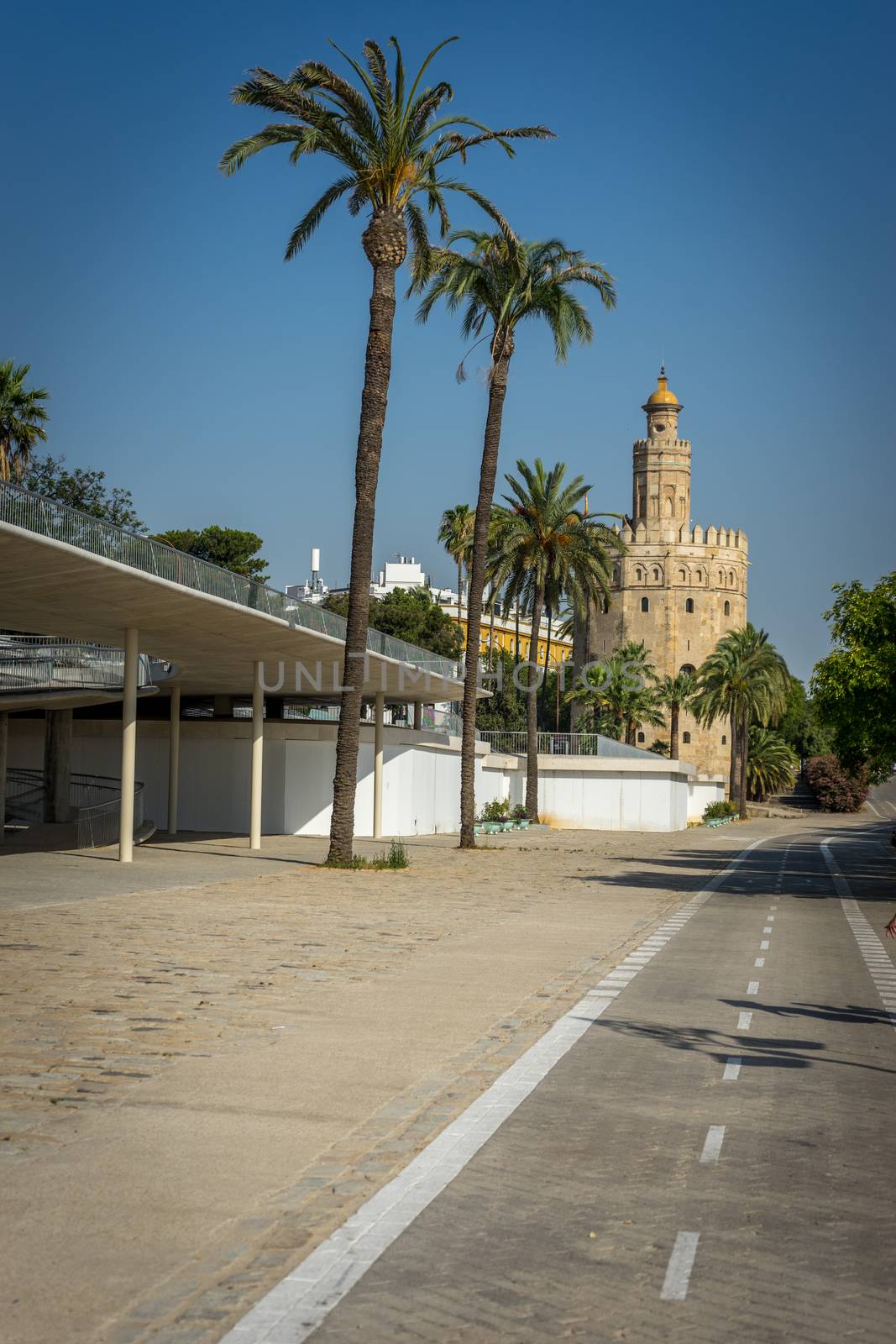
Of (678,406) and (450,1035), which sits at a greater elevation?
(678,406)

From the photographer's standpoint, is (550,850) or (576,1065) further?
(550,850)

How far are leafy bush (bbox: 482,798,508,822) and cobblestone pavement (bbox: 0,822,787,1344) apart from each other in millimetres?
36625

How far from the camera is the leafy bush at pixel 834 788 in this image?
381 feet

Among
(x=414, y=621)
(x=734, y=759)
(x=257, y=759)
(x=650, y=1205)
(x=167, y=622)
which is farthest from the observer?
(x=734, y=759)

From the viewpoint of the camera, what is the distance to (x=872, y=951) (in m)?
17.6

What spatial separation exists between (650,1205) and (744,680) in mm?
86236

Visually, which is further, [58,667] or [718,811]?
[718,811]

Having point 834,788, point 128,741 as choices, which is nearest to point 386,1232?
point 128,741

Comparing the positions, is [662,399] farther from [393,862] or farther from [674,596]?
[393,862]

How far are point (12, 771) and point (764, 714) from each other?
188 ft

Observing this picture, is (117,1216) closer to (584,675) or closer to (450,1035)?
(450,1035)

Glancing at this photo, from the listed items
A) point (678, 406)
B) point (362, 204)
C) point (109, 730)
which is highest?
point (678, 406)

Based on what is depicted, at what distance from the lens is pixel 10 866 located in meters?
28.5

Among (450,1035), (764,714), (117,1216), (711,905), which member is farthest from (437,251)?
(764,714)
